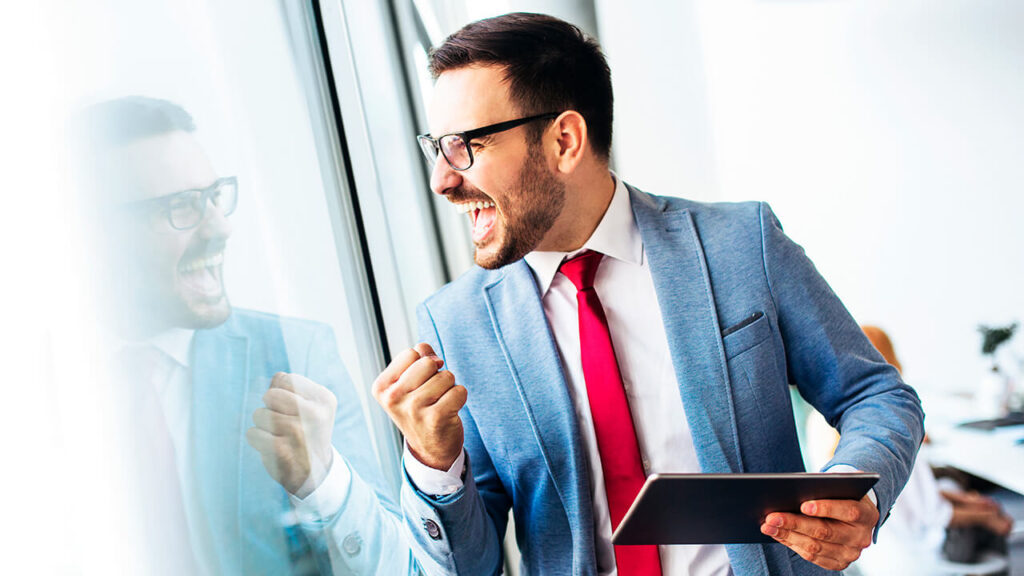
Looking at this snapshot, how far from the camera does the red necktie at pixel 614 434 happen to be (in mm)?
1264

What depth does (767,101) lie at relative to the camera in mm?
5098

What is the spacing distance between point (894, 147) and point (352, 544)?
4.93m

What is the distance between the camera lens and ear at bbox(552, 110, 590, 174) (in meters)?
1.41

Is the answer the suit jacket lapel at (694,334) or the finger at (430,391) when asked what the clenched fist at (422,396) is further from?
the suit jacket lapel at (694,334)

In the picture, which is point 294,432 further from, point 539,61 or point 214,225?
point 539,61

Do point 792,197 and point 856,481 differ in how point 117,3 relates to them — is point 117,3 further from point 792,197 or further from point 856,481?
point 792,197

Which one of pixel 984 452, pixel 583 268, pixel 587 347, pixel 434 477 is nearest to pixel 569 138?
pixel 583 268

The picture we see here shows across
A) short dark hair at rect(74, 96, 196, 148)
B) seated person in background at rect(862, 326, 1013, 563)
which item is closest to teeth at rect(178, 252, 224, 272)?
short dark hair at rect(74, 96, 196, 148)

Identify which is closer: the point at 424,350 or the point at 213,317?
the point at 213,317

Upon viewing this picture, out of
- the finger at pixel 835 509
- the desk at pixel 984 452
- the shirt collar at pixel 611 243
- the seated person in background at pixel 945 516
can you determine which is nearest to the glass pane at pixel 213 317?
the shirt collar at pixel 611 243

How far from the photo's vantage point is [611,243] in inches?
55.1

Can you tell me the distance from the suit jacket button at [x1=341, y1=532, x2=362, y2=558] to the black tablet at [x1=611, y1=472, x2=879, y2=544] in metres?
0.50

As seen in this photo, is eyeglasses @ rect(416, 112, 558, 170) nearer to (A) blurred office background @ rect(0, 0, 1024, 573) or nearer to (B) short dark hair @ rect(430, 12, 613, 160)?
(B) short dark hair @ rect(430, 12, 613, 160)

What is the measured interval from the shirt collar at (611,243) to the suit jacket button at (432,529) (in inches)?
18.5
